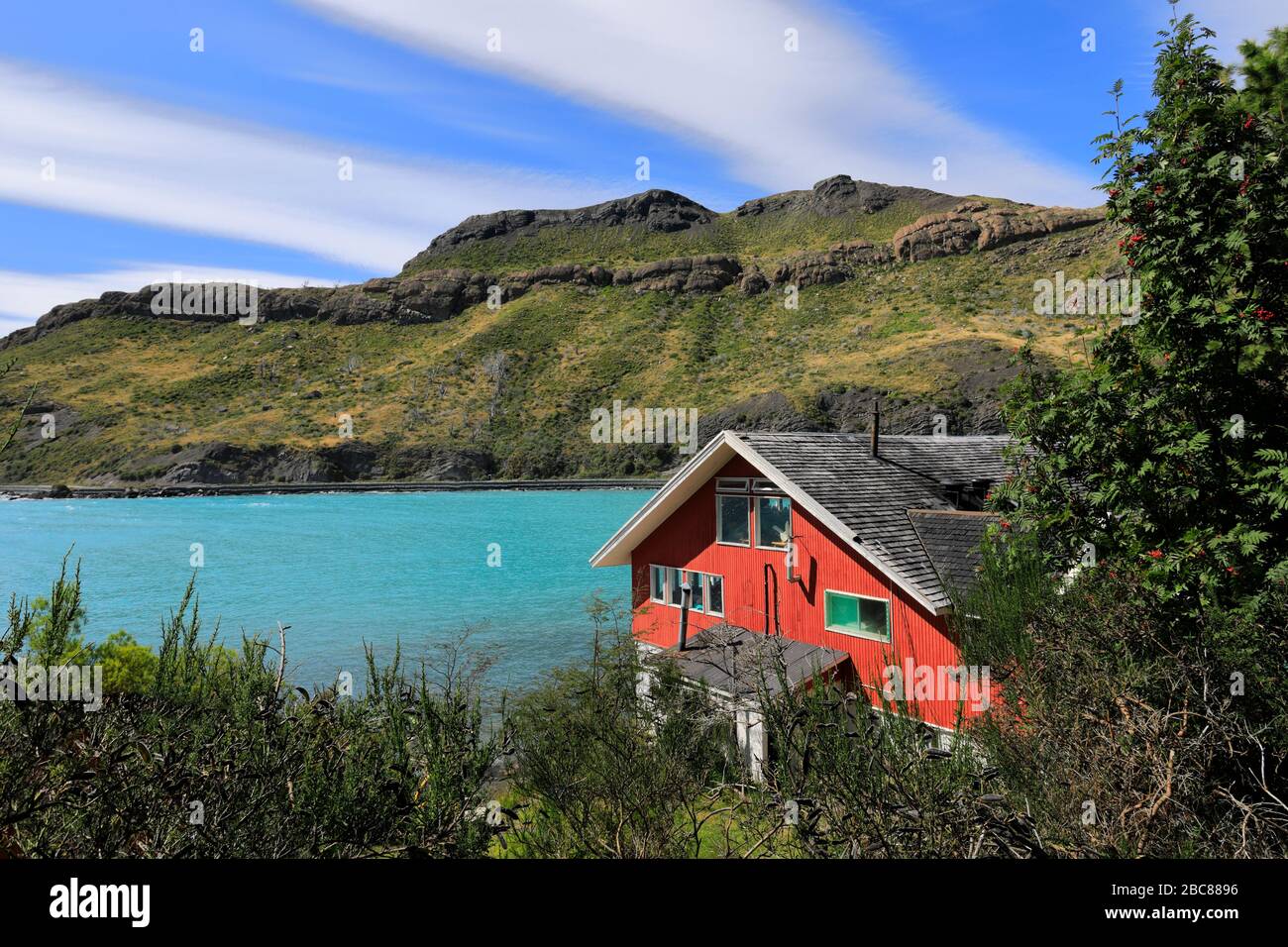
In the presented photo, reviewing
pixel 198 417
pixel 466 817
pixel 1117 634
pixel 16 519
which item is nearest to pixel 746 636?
pixel 1117 634

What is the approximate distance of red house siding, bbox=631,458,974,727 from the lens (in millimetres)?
15906

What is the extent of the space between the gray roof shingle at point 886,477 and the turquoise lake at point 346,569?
262 inches

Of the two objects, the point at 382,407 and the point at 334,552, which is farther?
the point at 382,407

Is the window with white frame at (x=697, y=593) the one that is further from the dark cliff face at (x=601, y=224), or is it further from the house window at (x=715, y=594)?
the dark cliff face at (x=601, y=224)

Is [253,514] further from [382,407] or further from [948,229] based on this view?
[948,229]

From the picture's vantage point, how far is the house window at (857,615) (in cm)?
1694

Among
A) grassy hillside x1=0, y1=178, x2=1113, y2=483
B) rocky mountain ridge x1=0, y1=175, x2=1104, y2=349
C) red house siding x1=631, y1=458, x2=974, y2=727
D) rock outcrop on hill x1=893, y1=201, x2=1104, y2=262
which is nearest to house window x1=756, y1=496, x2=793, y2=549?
red house siding x1=631, y1=458, x2=974, y2=727

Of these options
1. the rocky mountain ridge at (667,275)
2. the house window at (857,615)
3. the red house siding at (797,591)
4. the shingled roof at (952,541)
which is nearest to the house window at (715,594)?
the red house siding at (797,591)

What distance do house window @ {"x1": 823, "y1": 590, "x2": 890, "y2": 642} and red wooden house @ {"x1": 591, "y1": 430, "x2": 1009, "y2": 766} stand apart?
0.03 metres

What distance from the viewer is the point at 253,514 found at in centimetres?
8275

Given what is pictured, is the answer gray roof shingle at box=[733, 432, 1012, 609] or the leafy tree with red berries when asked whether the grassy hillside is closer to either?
gray roof shingle at box=[733, 432, 1012, 609]

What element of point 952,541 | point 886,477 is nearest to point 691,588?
point 886,477
